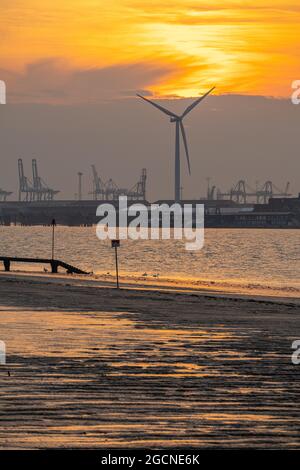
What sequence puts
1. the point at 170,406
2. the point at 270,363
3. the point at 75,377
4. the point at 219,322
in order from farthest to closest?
the point at 219,322, the point at 270,363, the point at 75,377, the point at 170,406

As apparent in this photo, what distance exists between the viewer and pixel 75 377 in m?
17.2

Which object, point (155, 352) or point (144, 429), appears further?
point (155, 352)

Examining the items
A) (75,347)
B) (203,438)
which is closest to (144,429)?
(203,438)

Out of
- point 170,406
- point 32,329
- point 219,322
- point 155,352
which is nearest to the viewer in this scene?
point 170,406

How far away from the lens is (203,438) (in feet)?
40.8

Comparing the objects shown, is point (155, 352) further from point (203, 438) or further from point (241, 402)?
point (203, 438)

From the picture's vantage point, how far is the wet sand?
12.7m

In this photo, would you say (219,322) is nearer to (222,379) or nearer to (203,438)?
(222,379)

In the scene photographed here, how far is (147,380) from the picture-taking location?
55.8 feet

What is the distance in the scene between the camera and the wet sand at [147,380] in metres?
12.7

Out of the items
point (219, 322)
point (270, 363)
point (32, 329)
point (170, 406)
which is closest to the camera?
point (170, 406)
